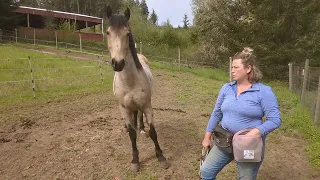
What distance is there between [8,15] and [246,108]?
29.0m

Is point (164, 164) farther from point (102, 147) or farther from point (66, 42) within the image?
point (66, 42)

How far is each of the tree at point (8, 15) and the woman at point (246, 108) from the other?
2738 cm

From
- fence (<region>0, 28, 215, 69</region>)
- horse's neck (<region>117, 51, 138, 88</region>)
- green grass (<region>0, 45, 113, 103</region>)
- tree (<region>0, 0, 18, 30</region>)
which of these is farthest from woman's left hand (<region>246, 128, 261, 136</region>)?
tree (<region>0, 0, 18, 30</region>)

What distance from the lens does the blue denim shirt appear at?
2.33m

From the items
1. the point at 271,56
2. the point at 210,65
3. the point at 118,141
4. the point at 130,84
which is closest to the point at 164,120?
the point at 118,141

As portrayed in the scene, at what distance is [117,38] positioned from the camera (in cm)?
349

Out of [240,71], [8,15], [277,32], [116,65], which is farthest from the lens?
[8,15]

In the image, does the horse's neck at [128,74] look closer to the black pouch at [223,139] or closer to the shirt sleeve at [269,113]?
the black pouch at [223,139]

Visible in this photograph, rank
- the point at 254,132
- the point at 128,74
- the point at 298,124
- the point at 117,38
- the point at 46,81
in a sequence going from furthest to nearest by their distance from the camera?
the point at 46,81 < the point at 298,124 < the point at 128,74 < the point at 117,38 < the point at 254,132

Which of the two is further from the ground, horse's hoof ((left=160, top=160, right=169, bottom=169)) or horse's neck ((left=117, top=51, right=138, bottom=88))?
horse's neck ((left=117, top=51, right=138, bottom=88))

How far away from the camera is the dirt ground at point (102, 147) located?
420 cm

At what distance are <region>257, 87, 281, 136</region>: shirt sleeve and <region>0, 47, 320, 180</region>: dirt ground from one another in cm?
191

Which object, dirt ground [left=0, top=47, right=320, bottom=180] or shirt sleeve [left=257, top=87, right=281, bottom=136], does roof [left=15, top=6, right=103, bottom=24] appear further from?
shirt sleeve [left=257, top=87, right=281, bottom=136]

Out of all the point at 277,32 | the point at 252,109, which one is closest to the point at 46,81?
the point at 252,109
